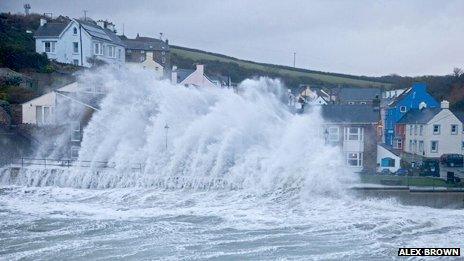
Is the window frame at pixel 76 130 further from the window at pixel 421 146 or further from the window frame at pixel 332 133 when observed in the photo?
the window at pixel 421 146

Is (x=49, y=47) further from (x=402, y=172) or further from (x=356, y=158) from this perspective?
(x=402, y=172)

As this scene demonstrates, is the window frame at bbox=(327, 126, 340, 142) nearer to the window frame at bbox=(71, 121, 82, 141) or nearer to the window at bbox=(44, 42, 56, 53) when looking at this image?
the window frame at bbox=(71, 121, 82, 141)

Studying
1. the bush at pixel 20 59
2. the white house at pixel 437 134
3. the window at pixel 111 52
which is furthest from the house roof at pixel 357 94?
the bush at pixel 20 59

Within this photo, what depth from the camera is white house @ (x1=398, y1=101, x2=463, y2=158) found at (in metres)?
20.6

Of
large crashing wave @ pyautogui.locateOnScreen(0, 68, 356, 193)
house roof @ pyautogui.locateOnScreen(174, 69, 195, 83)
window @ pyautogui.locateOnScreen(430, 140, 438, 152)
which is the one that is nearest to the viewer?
large crashing wave @ pyautogui.locateOnScreen(0, 68, 356, 193)

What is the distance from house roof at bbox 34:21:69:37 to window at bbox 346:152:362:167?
55.8 feet

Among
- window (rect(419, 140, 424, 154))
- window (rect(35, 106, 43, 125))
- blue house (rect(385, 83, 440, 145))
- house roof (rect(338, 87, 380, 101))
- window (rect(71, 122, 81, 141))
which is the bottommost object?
window (rect(419, 140, 424, 154))

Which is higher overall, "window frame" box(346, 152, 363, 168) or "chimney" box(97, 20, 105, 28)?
"chimney" box(97, 20, 105, 28)

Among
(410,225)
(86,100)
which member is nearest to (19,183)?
(86,100)

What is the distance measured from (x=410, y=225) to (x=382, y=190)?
2.91 meters

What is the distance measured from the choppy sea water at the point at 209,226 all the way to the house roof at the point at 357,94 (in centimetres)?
1473

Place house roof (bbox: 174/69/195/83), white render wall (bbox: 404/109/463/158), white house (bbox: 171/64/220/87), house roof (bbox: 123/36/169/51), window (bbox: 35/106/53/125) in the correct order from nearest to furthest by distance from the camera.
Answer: window (bbox: 35/106/53/125)
white render wall (bbox: 404/109/463/158)
white house (bbox: 171/64/220/87)
house roof (bbox: 174/69/195/83)
house roof (bbox: 123/36/169/51)

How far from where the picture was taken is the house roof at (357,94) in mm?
27391

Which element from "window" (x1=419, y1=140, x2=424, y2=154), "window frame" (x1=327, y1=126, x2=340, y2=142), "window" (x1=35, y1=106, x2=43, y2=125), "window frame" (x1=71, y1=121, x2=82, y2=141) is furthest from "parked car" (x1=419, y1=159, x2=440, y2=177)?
"window" (x1=35, y1=106, x2=43, y2=125)
